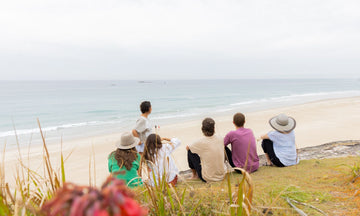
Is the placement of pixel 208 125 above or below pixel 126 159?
above

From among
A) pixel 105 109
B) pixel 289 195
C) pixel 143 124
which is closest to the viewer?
pixel 289 195

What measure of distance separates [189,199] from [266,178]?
220 centimetres

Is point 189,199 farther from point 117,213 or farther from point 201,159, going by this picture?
point 117,213

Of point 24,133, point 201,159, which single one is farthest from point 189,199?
point 24,133

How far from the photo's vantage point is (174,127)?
1587 centimetres

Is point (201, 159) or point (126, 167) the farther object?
point (201, 159)

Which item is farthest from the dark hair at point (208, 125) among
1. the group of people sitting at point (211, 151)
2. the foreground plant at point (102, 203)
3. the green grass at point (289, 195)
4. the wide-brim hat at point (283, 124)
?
the foreground plant at point (102, 203)

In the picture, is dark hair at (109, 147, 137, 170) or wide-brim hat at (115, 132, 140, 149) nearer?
dark hair at (109, 147, 137, 170)

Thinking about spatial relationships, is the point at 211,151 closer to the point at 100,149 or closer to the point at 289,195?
the point at 289,195

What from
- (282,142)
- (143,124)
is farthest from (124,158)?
(282,142)

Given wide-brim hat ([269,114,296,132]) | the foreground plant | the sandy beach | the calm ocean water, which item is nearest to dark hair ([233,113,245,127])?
wide-brim hat ([269,114,296,132])

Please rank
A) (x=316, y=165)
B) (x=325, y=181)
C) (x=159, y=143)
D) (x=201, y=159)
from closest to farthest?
(x=325, y=181), (x=159, y=143), (x=201, y=159), (x=316, y=165)

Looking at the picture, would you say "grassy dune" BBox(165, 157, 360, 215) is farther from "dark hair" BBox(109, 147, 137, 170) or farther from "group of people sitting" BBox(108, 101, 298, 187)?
"dark hair" BBox(109, 147, 137, 170)

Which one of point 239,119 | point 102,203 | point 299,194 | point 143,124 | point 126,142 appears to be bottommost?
point 299,194
